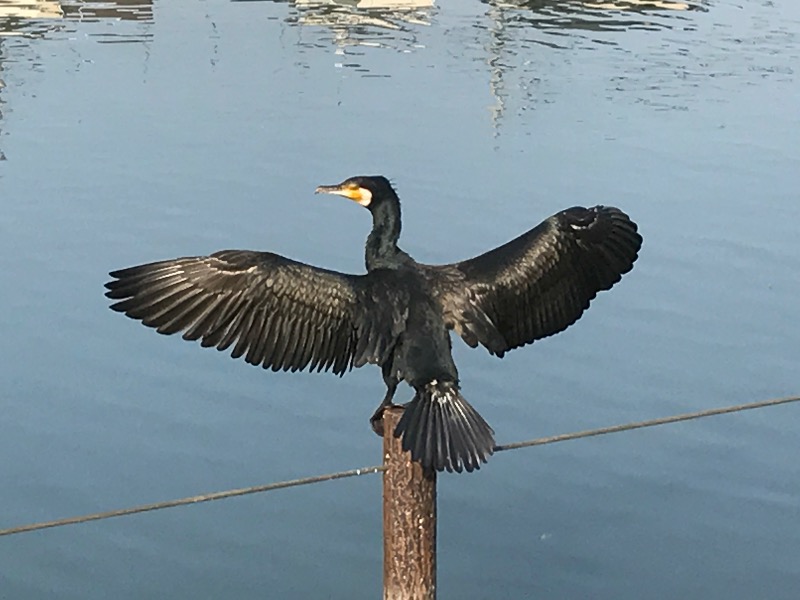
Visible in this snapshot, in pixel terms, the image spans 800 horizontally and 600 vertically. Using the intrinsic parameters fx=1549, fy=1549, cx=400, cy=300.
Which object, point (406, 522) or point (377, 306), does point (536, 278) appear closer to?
point (377, 306)

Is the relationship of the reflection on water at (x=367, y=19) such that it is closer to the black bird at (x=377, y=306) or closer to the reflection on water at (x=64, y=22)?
the reflection on water at (x=64, y=22)

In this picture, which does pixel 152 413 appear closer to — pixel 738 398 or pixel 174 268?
pixel 738 398

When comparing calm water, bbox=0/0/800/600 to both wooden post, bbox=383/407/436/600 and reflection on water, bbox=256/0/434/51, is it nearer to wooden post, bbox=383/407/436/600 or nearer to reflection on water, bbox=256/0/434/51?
reflection on water, bbox=256/0/434/51

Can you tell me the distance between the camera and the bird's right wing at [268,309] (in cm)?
455

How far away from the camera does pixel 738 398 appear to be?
8.98 metres

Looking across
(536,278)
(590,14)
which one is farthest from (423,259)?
(590,14)

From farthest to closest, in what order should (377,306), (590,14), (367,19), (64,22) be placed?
(590,14) < (367,19) < (64,22) < (377,306)

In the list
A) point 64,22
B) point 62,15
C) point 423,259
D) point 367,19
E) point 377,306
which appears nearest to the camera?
point 377,306

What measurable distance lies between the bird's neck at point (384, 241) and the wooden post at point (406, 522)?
2.24 ft

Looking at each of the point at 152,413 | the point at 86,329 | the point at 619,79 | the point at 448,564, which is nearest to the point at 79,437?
the point at 152,413

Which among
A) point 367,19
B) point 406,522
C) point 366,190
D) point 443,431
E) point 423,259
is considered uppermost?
point 366,190

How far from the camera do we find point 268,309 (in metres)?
4.70

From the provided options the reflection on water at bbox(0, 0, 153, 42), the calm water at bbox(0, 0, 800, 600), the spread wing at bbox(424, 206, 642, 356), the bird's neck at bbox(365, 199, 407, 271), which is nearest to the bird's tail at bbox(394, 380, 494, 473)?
the spread wing at bbox(424, 206, 642, 356)

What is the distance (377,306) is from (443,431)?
2.07 ft
